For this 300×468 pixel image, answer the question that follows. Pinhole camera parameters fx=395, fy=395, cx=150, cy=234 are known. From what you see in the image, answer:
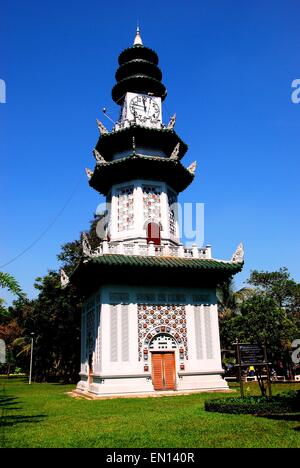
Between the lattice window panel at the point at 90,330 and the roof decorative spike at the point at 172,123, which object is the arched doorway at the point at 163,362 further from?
the roof decorative spike at the point at 172,123

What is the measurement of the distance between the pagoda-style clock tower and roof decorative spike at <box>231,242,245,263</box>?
5 centimetres

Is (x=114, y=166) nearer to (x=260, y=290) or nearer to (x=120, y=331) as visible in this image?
(x=120, y=331)

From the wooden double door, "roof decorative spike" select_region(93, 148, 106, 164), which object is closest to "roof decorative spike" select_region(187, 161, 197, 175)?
"roof decorative spike" select_region(93, 148, 106, 164)

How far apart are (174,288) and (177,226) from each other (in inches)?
192

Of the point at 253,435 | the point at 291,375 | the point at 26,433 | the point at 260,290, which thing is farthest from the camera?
the point at 260,290

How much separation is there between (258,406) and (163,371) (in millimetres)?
8582

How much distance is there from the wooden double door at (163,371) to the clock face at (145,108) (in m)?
14.6

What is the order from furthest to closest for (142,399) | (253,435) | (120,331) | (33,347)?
(33,347)
(120,331)
(142,399)
(253,435)

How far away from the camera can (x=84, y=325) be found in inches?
977

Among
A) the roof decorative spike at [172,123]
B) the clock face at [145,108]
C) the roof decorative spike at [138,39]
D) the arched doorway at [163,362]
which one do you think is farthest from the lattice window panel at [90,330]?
the roof decorative spike at [138,39]

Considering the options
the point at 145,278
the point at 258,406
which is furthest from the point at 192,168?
the point at 258,406

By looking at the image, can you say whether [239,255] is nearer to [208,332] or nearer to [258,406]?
[208,332]

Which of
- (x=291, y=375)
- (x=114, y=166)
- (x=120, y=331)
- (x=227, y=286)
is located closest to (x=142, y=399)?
(x=120, y=331)

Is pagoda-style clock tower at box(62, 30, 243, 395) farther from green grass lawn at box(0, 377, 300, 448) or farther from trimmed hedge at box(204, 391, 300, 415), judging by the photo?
trimmed hedge at box(204, 391, 300, 415)
